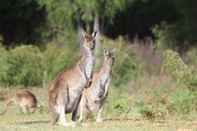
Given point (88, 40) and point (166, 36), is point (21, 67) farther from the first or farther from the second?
point (88, 40)

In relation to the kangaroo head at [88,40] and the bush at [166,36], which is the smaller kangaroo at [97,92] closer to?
the kangaroo head at [88,40]

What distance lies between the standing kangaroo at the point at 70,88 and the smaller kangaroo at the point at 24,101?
13.8ft

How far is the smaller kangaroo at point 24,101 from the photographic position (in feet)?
73.6

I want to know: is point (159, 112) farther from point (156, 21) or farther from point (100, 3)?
point (156, 21)

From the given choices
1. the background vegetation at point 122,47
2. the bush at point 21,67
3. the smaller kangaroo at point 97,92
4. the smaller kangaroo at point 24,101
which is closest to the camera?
the smaller kangaroo at point 97,92

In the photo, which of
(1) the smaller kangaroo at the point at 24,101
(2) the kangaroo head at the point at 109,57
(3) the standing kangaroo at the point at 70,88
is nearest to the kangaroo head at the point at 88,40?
(3) the standing kangaroo at the point at 70,88

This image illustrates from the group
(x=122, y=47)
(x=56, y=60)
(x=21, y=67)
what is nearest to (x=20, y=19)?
(x=56, y=60)

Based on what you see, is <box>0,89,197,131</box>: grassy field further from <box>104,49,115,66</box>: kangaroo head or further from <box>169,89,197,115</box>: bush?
<box>169,89,197,115</box>: bush

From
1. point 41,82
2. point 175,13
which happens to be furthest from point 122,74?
point 175,13

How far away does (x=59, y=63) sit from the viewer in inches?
1241

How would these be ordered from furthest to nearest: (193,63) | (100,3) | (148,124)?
1. (100,3)
2. (193,63)
3. (148,124)

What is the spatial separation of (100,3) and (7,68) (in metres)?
11.7

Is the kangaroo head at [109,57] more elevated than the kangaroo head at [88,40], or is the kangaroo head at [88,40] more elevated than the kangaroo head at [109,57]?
the kangaroo head at [88,40]

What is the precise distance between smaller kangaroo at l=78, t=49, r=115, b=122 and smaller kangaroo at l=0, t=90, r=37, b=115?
10.5 ft
